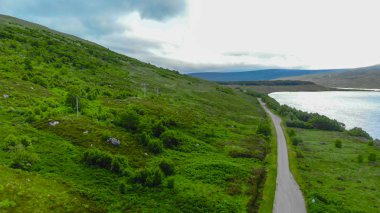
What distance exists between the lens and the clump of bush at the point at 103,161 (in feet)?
131

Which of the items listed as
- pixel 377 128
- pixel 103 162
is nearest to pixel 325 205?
pixel 103 162

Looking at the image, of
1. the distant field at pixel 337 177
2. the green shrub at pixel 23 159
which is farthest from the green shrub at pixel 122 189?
the distant field at pixel 337 177

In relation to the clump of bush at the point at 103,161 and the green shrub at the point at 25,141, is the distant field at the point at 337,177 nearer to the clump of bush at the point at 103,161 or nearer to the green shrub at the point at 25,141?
the clump of bush at the point at 103,161

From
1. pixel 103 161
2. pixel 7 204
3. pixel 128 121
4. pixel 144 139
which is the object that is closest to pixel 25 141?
pixel 103 161

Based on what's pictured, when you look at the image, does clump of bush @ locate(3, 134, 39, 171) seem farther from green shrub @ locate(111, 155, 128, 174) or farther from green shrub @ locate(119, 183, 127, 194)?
green shrub @ locate(119, 183, 127, 194)

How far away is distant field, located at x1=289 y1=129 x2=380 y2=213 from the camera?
4362 centimetres

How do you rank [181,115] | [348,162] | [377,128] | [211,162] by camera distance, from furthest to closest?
[377,128], [181,115], [348,162], [211,162]

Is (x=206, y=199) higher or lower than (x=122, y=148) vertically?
lower

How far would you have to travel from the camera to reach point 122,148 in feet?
160

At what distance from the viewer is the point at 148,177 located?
39.3m

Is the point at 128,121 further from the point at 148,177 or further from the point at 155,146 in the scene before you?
the point at 148,177

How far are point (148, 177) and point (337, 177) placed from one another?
41962mm

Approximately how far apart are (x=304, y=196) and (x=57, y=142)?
41628mm

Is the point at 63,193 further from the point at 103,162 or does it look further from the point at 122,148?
the point at 122,148
